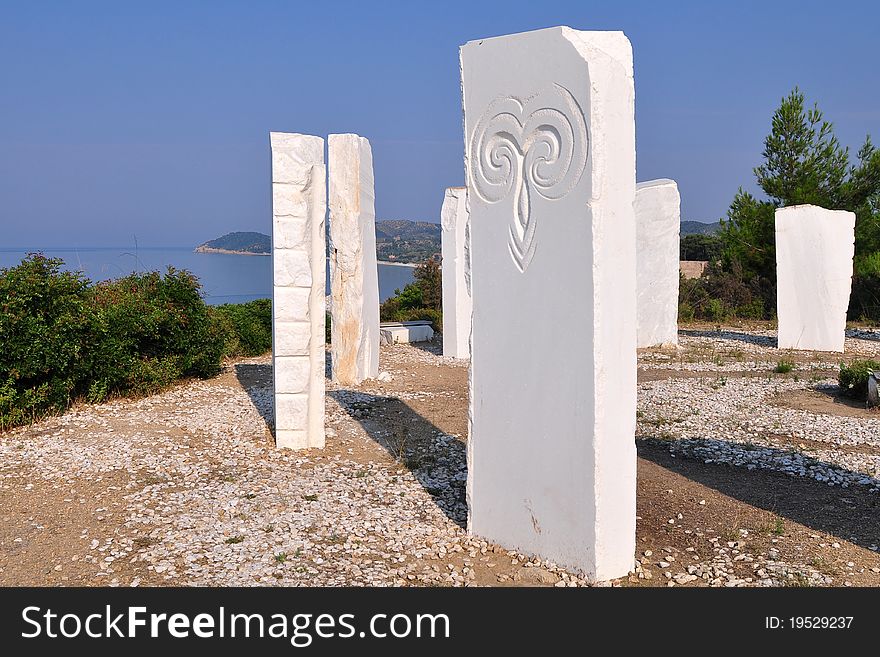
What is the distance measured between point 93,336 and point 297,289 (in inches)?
102

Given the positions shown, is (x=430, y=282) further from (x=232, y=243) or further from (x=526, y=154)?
(x=526, y=154)

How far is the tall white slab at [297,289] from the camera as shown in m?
6.38

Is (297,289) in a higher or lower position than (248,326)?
higher

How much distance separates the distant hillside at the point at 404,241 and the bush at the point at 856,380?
13078mm

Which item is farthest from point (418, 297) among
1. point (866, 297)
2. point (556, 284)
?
point (556, 284)

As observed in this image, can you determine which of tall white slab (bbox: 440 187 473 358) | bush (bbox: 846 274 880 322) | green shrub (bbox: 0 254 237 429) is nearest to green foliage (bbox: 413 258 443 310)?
tall white slab (bbox: 440 187 473 358)

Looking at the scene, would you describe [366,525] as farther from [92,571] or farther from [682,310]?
[682,310]

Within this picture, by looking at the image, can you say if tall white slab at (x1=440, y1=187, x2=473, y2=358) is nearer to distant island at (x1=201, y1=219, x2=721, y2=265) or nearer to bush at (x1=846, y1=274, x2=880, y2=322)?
distant island at (x1=201, y1=219, x2=721, y2=265)

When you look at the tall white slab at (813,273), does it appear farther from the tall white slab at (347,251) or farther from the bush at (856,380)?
the tall white slab at (347,251)

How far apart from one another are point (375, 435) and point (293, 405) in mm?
902

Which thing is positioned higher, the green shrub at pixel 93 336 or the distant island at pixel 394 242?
the distant island at pixel 394 242

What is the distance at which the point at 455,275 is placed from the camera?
11.6 meters

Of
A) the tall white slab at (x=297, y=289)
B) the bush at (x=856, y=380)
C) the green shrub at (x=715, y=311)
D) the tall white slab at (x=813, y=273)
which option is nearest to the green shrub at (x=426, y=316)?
the green shrub at (x=715, y=311)

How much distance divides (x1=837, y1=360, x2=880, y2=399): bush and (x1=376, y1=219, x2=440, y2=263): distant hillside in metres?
13.1
